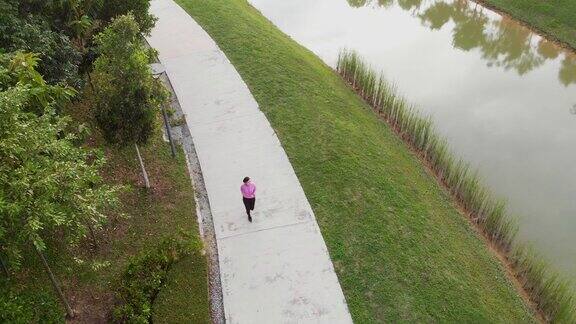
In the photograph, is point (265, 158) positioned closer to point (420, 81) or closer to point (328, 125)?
point (328, 125)

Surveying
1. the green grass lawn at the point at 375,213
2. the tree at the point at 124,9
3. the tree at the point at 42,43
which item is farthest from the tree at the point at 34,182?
the tree at the point at 124,9

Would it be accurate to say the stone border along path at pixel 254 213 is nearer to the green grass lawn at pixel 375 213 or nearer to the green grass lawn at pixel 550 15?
the green grass lawn at pixel 375 213

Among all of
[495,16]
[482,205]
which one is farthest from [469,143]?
[495,16]

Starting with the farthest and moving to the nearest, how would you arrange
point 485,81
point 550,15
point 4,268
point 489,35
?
point 489,35
point 550,15
point 485,81
point 4,268

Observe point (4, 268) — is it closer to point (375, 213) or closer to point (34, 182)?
point (34, 182)

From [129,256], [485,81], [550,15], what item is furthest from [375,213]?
[550,15]

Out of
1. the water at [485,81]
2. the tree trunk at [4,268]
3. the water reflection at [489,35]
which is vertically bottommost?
the water at [485,81]
